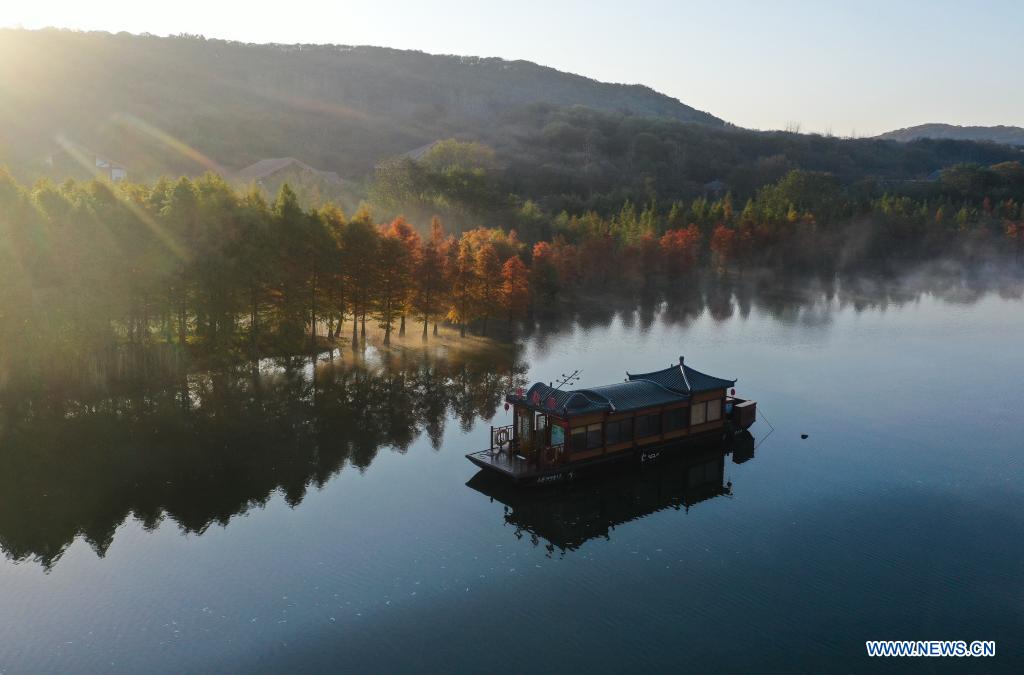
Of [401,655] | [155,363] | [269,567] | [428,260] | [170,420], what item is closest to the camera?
[401,655]

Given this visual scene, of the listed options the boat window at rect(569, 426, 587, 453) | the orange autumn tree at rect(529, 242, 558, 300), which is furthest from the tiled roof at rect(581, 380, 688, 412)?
the orange autumn tree at rect(529, 242, 558, 300)

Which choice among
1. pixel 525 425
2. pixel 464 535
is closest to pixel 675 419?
pixel 525 425

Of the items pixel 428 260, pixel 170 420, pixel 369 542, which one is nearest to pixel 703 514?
pixel 369 542

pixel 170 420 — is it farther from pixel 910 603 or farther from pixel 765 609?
pixel 910 603

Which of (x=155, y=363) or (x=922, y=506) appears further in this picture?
(x=155, y=363)

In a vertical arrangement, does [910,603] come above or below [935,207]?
below

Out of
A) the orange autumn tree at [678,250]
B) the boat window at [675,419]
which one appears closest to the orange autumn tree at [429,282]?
the boat window at [675,419]

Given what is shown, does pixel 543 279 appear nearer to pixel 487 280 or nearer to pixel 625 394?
pixel 487 280

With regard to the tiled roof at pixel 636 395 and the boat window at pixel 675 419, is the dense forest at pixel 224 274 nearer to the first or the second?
the tiled roof at pixel 636 395
